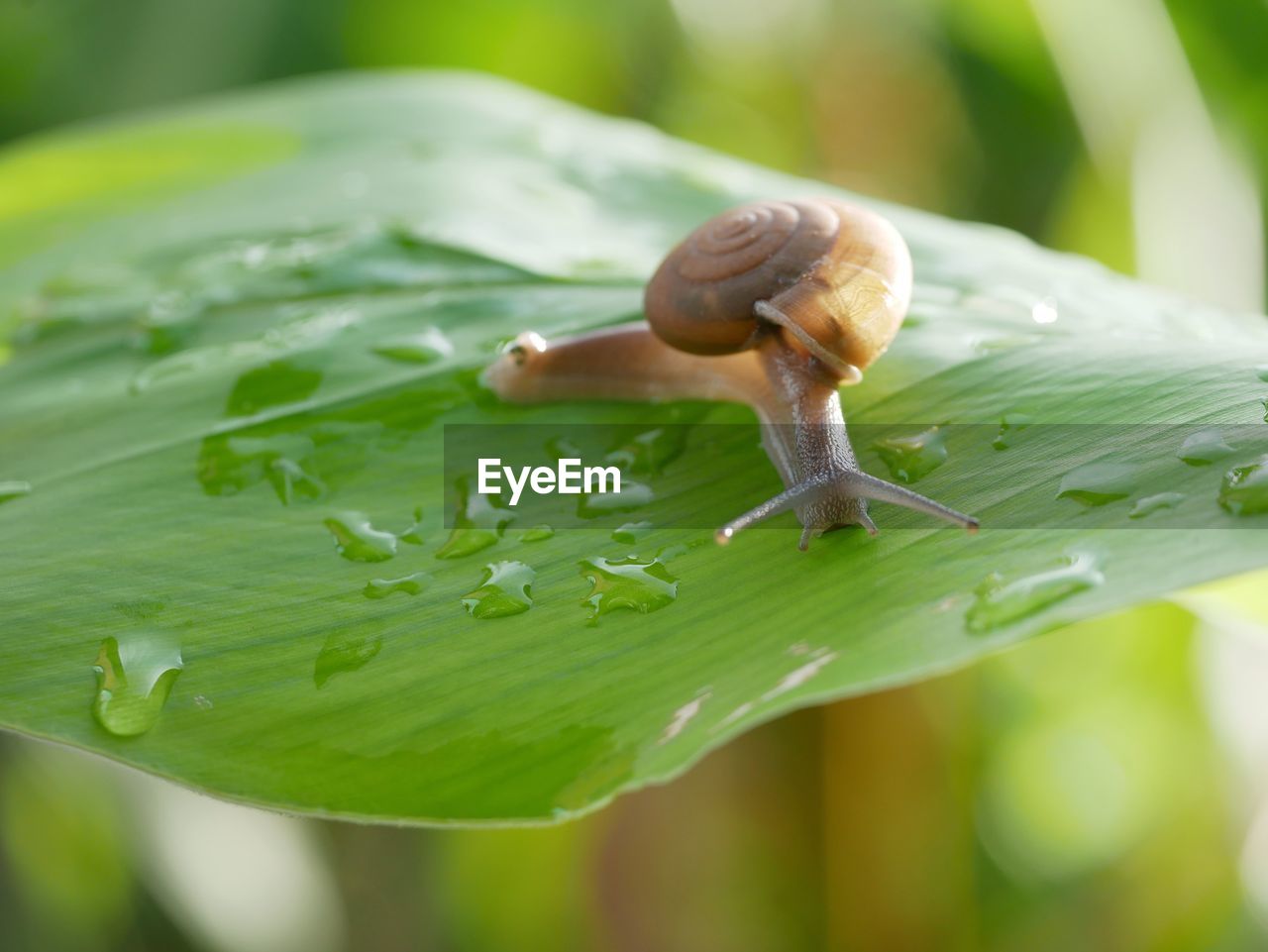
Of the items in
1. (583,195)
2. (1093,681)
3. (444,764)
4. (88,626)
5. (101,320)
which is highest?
(583,195)

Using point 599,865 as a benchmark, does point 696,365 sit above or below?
above

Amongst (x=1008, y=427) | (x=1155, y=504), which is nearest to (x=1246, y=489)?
(x=1155, y=504)

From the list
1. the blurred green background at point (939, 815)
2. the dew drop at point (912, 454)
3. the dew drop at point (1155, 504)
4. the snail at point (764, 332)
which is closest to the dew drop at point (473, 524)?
the snail at point (764, 332)

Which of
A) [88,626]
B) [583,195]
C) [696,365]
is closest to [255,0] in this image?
[583,195]

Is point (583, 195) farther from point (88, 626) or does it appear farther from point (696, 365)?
point (88, 626)

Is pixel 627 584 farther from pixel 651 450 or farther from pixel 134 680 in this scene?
pixel 134 680

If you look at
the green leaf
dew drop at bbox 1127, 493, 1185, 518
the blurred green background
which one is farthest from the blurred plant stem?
dew drop at bbox 1127, 493, 1185, 518

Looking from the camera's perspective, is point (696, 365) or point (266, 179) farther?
point (266, 179)

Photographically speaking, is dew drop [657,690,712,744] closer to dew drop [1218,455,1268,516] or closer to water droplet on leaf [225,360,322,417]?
dew drop [1218,455,1268,516]

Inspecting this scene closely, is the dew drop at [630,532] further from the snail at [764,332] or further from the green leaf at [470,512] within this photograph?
the snail at [764,332]
